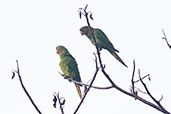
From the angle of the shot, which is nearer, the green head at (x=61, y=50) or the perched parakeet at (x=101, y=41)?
the perched parakeet at (x=101, y=41)

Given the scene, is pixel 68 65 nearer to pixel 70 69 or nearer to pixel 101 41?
pixel 70 69

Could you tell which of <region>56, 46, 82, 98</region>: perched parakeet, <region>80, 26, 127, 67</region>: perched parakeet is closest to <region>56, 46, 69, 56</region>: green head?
<region>56, 46, 82, 98</region>: perched parakeet

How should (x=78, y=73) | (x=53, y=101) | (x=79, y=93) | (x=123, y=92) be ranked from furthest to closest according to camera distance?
(x=78, y=73) → (x=79, y=93) → (x=123, y=92) → (x=53, y=101)

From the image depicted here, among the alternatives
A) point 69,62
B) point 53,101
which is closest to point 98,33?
point 69,62

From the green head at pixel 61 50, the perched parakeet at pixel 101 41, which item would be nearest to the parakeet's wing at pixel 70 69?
the green head at pixel 61 50

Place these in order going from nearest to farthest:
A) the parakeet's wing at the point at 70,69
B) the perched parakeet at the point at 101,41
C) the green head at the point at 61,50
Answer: the perched parakeet at the point at 101,41 < the parakeet's wing at the point at 70,69 < the green head at the point at 61,50

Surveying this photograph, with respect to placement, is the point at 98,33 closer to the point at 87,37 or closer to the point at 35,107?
the point at 87,37

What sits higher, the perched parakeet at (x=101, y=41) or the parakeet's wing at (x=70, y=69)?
the perched parakeet at (x=101, y=41)

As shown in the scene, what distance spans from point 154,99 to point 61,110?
1066mm

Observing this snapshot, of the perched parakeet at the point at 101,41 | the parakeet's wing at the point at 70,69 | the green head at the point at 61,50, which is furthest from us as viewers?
the green head at the point at 61,50

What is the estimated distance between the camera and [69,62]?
8.02 meters

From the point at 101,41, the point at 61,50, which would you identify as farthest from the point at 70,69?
the point at 101,41

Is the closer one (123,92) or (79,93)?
(123,92)

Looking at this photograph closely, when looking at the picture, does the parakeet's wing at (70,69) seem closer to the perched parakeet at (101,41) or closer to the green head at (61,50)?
the green head at (61,50)
